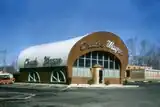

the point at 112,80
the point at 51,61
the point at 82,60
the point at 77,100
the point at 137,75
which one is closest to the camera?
the point at 77,100

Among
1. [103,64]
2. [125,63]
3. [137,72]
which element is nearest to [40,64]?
[103,64]

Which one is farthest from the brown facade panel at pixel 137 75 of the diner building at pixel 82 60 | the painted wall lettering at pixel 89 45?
the painted wall lettering at pixel 89 45

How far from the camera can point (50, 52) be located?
59.4 metres

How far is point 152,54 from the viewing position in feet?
599

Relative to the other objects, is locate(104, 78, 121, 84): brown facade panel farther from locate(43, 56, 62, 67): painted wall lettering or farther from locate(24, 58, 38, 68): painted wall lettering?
locate(24, 58, 38, 68): painted wall lettering

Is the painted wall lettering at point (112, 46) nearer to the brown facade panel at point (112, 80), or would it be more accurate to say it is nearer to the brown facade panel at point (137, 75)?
the brown facade panel at point (112, 80)

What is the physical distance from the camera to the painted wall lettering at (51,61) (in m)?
55.6

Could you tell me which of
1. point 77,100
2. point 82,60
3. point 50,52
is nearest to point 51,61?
point 50,52

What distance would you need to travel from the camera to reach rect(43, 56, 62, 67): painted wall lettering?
55591 mm

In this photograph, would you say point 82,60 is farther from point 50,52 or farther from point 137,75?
point 137,75

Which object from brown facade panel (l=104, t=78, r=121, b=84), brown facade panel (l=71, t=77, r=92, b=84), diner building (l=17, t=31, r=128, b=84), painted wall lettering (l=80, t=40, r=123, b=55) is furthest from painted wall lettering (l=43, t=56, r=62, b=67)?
brown facade panel (l=104, t=78, r=121, b=84)

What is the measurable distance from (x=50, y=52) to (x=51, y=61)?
2218 millimetres

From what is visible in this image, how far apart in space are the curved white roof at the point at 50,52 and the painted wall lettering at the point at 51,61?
59cm

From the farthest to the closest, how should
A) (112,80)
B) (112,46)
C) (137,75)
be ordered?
1. (137,75)
2. (112,80)
3. (112,46)
